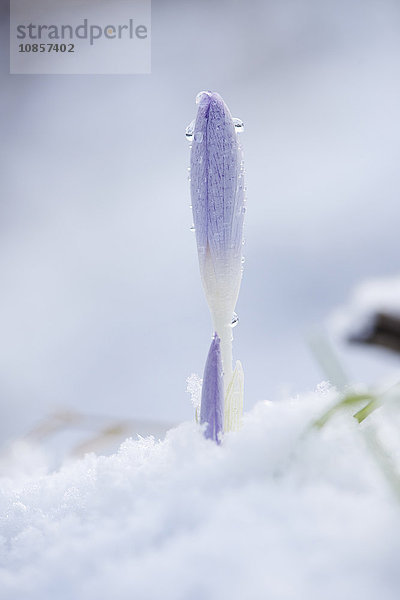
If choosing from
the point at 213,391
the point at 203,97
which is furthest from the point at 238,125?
the point at 213,391

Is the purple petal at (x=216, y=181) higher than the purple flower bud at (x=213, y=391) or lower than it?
higher

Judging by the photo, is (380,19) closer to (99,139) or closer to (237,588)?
(99,139)

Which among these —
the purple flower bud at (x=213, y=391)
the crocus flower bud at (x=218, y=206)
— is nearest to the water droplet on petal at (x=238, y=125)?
the crocus flower bud at (x=218, y=206)

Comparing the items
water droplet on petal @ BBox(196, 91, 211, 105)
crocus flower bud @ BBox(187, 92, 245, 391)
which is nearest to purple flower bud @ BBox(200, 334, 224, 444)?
crocus flower bud @ BBox(187, 92, 245, 391)

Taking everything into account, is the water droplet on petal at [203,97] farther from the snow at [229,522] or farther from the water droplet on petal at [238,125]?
the snow at [229,522]

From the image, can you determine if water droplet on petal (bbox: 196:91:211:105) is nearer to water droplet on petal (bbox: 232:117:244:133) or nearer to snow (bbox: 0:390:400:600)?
water droplet on petal (bbox: 232:117:244:133)

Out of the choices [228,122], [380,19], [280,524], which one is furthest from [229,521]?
[380,19]

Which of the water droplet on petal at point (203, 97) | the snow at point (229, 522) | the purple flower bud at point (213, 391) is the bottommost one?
the snow at point (229, 522)
